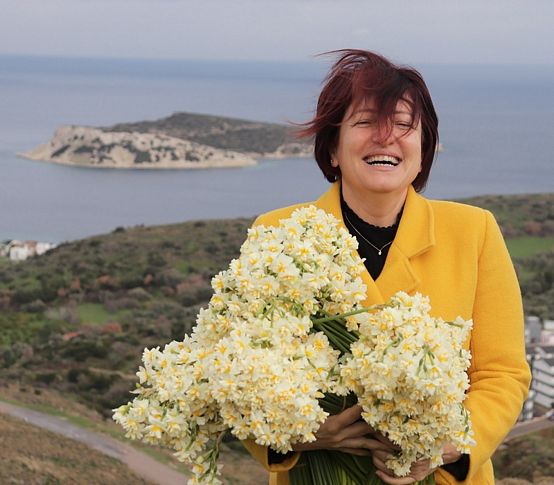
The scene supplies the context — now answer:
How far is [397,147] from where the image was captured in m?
2.14

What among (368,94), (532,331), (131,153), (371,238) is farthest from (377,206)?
(131,153)

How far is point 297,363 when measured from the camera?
1680 mm

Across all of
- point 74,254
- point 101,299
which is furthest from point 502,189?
point 101,299

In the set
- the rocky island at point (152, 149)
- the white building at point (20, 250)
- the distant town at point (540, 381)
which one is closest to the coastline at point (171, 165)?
the rocky island at point (152, 149)

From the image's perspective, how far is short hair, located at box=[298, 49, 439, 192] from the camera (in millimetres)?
2141

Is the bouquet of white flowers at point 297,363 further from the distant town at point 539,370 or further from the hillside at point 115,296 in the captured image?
the distant town at point 539,370

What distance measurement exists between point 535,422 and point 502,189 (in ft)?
195

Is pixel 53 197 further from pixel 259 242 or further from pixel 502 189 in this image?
pixel 259 242

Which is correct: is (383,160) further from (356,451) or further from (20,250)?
(20,250)

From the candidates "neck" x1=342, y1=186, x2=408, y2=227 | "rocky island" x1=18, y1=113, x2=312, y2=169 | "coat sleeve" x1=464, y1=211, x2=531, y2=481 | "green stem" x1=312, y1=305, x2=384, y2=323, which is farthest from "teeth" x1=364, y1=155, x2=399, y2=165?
"rocky island" x1=18, y1=113, x2=312, y2=169

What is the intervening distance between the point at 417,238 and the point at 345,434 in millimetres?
617

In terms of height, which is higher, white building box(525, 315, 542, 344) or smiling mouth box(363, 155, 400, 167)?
smiling mouth box(363, 155, 400, 167)

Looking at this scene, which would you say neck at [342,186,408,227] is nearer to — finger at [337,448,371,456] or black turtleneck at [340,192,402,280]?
black turtleneck at [340,192,402,280]

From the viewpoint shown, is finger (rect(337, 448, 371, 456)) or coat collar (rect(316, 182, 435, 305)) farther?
coat collar (rect(316, 182, 435, 305))
